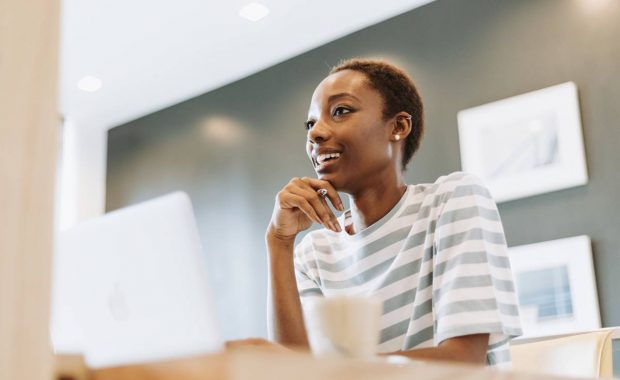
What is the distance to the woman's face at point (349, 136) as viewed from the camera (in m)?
1.71

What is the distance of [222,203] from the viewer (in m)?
4.69

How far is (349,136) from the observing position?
171cm

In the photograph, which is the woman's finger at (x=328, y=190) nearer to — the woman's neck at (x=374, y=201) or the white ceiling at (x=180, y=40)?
the woman's neck at (x=374, y=201)

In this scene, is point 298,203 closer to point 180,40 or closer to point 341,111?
point 341,111

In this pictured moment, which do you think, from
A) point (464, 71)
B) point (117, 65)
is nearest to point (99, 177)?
point (117, 65)

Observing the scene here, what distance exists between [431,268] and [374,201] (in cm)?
29

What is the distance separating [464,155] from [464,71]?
16.5 inches

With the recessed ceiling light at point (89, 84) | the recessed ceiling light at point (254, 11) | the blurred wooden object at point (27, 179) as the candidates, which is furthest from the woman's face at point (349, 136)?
the recessed ceiling light at point (89, 84)

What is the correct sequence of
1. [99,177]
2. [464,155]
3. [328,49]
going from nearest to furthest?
1. [464,155]
2. [328,49]
3. [99,177]

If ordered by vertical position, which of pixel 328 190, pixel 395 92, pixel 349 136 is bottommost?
pixel 328 190

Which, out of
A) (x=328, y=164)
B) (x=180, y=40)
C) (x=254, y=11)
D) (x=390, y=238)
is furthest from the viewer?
(x=180, y=40)

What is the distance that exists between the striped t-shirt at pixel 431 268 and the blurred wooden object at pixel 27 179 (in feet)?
2.90

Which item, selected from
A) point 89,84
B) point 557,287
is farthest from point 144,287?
point 89,84

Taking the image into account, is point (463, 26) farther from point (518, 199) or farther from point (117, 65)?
point (117, 65)
